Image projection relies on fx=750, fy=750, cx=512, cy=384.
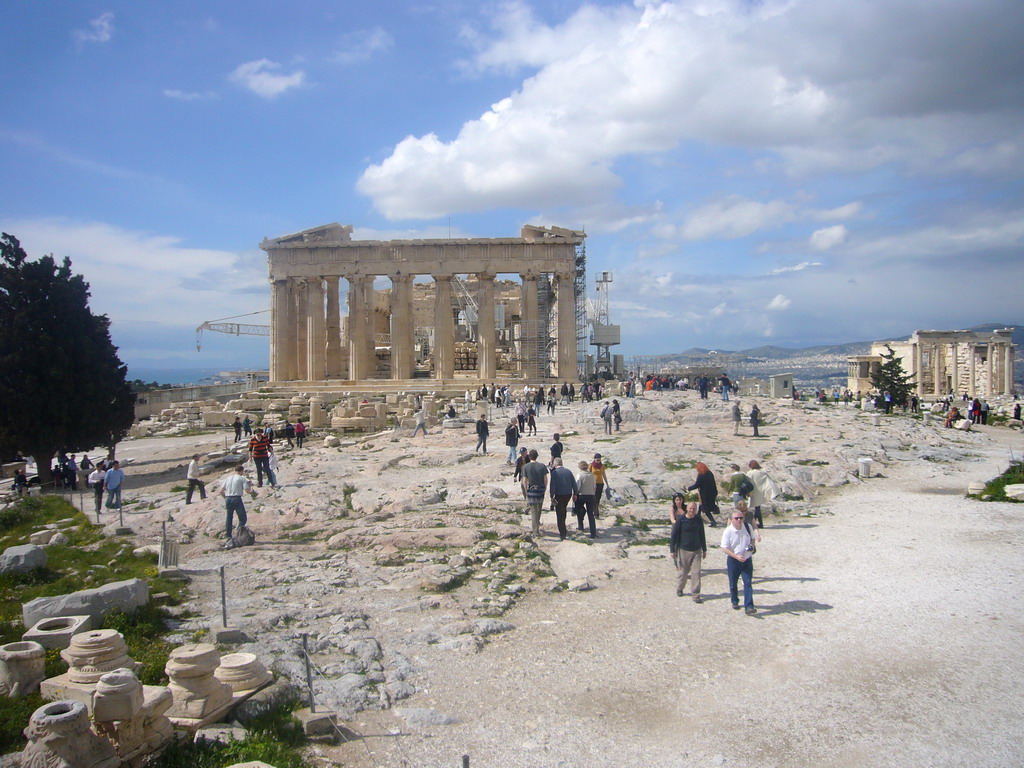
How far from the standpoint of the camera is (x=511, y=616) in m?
8.88

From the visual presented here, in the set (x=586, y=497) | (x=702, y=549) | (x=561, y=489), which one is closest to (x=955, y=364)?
(x=586, y=497)

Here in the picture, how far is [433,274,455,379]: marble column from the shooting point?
135 ft

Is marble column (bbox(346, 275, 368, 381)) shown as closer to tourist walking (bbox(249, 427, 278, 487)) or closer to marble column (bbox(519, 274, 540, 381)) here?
marble column (bbox(519, 274, 540, 381))

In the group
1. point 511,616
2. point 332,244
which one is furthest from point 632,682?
point 332,244

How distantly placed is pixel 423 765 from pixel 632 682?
2.25m

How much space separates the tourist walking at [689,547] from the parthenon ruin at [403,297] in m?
30.9

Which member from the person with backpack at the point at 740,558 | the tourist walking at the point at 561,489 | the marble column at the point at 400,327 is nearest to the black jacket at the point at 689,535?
the person with backpack at the point at 740,558

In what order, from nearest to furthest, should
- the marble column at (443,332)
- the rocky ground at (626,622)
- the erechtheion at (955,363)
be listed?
1. the rocky ground at (626,622)
2. the marble column at (443,332)
3. the erechtheion at (955,363)

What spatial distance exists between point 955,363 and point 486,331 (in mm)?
39843

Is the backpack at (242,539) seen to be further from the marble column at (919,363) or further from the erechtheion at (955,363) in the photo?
the marble column at (919,363)

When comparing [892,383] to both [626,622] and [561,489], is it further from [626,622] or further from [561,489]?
[626,622]

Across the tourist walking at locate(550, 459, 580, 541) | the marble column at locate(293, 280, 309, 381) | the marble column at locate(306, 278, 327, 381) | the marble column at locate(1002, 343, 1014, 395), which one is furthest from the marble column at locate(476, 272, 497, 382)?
the marble column at locate(1002, 343, 1014, 395)

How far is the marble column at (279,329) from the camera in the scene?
1683 inches

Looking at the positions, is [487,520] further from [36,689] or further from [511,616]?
[36,689]
